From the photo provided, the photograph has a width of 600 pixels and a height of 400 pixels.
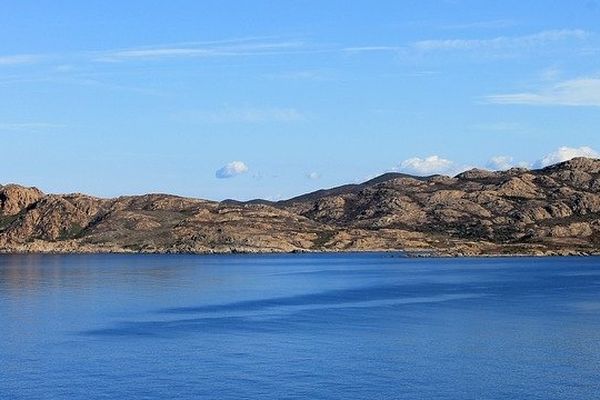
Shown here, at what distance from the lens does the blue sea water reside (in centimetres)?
7288

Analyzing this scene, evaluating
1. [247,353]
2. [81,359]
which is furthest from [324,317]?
[81,359]

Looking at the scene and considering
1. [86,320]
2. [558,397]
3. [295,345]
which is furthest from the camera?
[86,320]

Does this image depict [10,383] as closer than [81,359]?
Yes

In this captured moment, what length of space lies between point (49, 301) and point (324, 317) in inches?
2095

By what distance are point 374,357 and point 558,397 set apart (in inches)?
874

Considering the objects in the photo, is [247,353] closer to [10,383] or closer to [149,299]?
[10,383]

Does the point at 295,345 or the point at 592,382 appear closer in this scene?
the point at 592,382

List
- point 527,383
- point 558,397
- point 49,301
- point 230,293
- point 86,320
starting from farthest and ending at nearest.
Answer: point 230,293
point 49,301
point 86,320
point 527,383
point 558,397

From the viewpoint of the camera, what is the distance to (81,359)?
86438 millimetres

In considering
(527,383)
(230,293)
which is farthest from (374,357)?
(230,293)

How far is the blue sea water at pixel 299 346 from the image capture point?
7288cm

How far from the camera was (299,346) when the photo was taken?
309 feet

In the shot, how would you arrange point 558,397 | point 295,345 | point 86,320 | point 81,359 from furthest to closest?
point 86,320, point 295,345, point 81,359, point 558,397

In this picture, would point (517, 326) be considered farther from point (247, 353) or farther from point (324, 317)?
point (247, 353)
